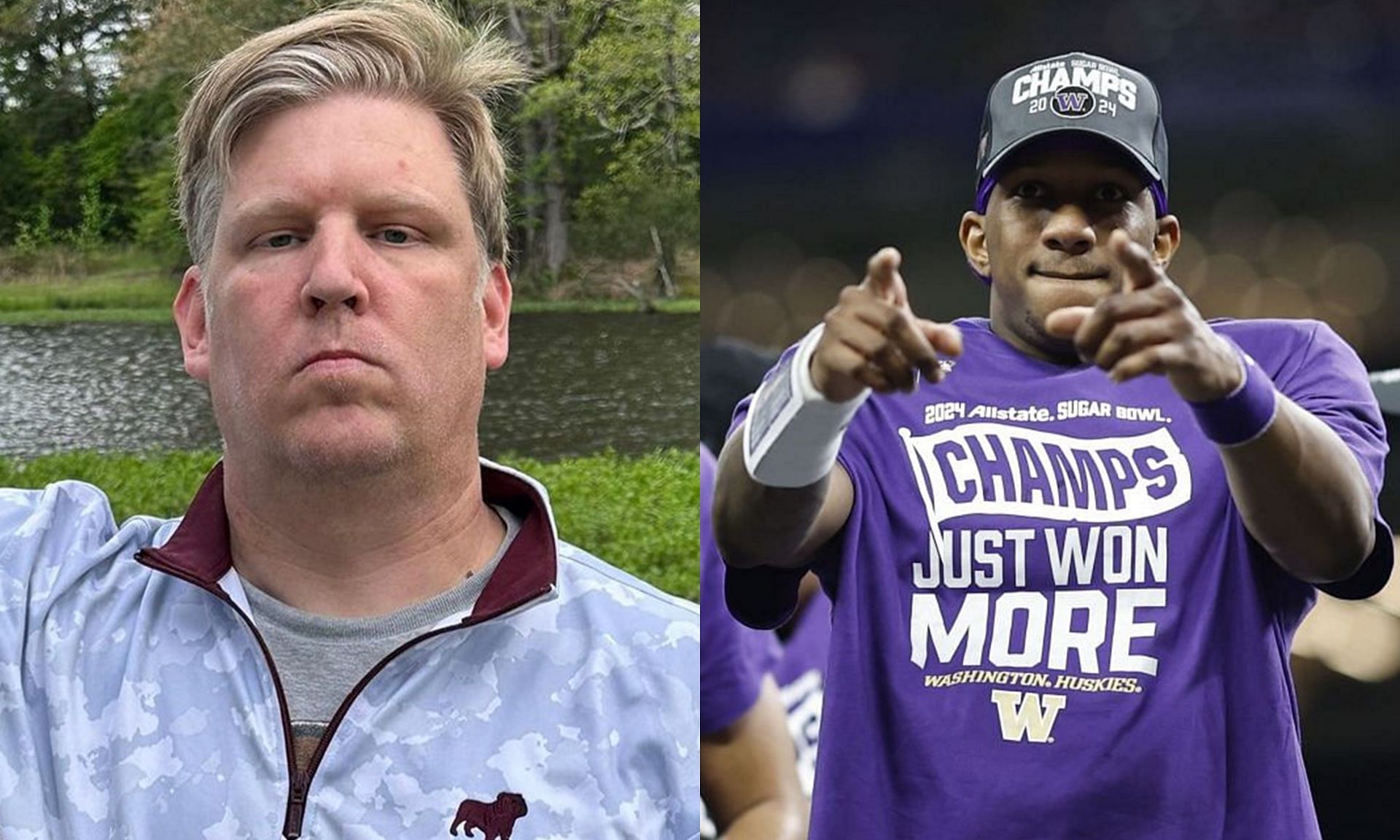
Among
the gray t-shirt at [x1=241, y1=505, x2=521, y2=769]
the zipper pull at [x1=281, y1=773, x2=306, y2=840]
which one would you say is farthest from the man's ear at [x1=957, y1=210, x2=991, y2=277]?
the zipper pull at [x1=281, y1=773, x2=306, y2=840]

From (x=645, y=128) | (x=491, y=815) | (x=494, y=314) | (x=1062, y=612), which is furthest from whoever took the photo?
(x=645, y=128)

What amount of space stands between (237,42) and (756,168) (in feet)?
3.43

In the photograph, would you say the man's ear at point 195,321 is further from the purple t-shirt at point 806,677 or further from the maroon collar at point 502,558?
the purple t-shirt at point 806,677

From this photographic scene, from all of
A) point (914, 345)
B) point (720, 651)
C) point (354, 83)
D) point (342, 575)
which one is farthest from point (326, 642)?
point (914, 345)

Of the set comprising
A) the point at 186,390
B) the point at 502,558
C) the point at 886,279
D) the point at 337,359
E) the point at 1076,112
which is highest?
the point at 1076,112

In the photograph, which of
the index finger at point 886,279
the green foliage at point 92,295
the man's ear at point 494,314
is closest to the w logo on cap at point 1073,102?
the index finger at point 886,279

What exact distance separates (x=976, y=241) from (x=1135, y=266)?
1.55 ft

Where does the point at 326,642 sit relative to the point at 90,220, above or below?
below

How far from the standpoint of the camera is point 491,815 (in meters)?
1.98

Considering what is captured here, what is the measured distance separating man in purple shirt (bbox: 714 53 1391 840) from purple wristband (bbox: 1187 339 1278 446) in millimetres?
81

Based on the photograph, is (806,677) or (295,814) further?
(806,677)

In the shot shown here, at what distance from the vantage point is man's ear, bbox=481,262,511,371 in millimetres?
2080

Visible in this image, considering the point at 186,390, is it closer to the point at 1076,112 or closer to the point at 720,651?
the point at 720,651

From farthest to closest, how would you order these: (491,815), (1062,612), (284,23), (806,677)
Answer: (284,23), (806,677), (1062,612), (491,815)
